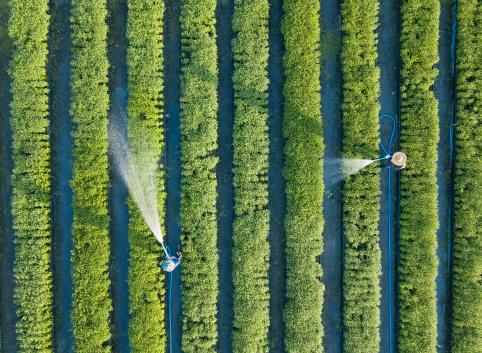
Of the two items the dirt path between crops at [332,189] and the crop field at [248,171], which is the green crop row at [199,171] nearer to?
the crop field at [248,171]

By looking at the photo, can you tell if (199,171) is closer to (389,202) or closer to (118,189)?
(118,189)

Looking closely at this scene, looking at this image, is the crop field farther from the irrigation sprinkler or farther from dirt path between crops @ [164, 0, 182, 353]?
the irrigation sprinkler

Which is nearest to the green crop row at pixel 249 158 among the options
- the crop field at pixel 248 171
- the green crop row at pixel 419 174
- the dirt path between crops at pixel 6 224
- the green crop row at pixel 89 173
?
the crop field at pixel 248 171

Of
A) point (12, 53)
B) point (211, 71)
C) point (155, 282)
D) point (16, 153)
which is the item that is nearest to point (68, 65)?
point (12, 53)

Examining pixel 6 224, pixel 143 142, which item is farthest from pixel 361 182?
pixel 6 224

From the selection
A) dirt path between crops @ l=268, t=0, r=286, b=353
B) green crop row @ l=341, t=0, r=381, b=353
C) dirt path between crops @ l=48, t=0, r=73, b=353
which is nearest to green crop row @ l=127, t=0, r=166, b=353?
dirt path between crops @ l=48, t=0, r=73, b=353

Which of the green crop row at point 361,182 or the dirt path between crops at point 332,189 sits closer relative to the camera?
the green crop row at point 361,182
